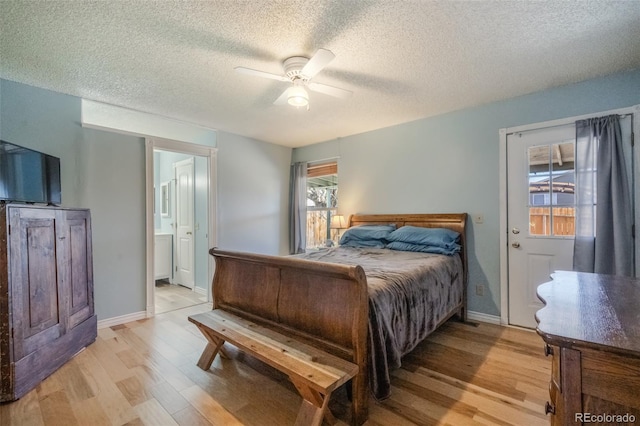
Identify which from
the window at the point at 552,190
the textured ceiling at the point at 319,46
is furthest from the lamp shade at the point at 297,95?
the window at the point at 552,190

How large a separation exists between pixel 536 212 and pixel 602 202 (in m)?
0.51

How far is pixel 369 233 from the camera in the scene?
12.2 ft

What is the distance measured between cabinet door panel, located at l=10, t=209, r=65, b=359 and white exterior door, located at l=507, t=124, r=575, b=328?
13.8 feet

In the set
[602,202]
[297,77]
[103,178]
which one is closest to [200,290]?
[103,178]

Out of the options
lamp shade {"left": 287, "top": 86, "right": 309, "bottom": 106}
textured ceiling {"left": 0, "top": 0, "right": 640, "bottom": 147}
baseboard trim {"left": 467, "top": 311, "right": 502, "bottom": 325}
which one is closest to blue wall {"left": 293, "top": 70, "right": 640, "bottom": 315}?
baseboard trim {"left": 467, "top": 311, "right": 502, "bottom": 325}

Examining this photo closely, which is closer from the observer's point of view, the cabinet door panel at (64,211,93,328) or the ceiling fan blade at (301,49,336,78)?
the ceiling fan blade at (301,49,336,78)

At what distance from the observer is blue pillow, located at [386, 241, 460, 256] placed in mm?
3090

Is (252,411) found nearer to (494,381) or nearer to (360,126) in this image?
(494,381)

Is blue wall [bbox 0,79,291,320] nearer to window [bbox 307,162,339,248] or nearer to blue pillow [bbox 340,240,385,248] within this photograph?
window [bbox 307,162,339,248]

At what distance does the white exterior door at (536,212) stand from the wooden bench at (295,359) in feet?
7.94

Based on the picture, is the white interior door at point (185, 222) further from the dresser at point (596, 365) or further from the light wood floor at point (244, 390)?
the dresser at point (596, 365)

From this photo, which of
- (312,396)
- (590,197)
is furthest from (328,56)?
(590,197)

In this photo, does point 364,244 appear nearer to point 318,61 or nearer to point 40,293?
point 318,61

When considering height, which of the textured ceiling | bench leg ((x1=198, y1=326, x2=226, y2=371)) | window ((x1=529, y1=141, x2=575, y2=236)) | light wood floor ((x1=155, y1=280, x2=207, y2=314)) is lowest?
light wood floor ((x1=155, y1=280, x2=207, y2=314))
